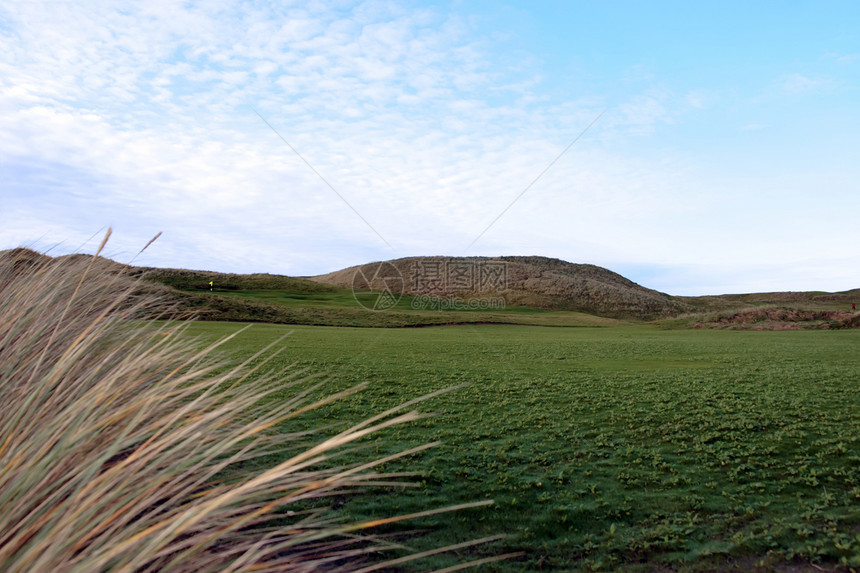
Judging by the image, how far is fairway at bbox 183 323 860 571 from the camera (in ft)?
11.8

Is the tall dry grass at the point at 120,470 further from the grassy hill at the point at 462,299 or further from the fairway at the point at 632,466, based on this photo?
the grassy hill at the point at 462,299

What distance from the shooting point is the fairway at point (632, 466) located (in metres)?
3.61

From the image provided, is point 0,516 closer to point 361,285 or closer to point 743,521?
point 743,521

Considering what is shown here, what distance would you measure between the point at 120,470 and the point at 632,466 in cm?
455

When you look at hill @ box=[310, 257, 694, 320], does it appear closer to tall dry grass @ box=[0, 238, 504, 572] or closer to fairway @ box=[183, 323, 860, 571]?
fairway @ box=[183, 323, 860, 571]

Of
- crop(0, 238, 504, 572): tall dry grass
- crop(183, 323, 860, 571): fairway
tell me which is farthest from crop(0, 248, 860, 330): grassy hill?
crop(183, 323, 860, 571): fairway

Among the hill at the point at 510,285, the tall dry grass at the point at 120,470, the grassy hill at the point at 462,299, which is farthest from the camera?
the hill at the point at 510,285

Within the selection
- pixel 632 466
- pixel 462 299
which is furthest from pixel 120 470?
pixel 462 299

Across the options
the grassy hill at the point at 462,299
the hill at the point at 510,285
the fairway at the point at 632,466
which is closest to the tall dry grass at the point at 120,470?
the fairway at the point at 632,466

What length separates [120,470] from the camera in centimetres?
175

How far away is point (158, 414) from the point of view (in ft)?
8.83

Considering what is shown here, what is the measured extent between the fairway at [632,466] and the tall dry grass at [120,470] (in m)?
1.32

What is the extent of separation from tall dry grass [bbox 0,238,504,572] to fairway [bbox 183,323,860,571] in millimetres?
1317

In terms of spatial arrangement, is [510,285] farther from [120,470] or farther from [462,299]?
[120,470]
